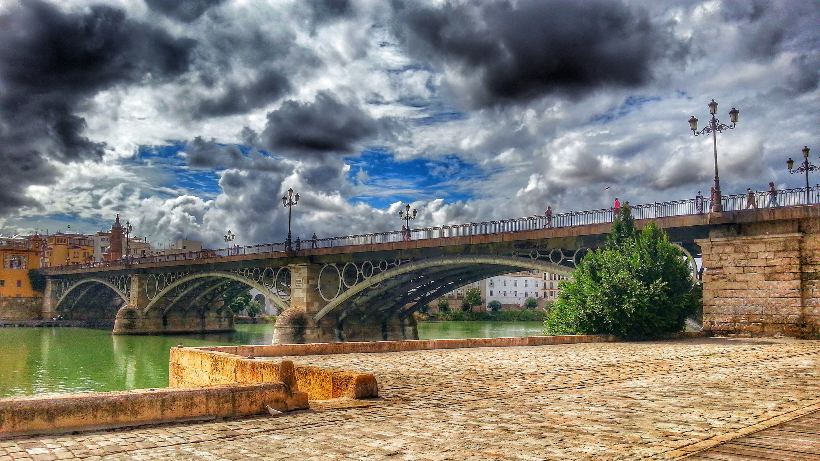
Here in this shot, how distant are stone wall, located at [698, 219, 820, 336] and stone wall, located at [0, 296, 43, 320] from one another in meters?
90.4

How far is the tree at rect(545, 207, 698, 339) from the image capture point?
22750 mm

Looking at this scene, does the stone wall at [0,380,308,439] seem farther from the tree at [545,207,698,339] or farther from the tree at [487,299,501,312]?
the tree at [487,299,501,312]

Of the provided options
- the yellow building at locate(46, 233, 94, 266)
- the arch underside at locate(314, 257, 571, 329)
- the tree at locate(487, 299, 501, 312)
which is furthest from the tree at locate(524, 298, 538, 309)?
the arch underside at locate(314, 257, 571, 329)

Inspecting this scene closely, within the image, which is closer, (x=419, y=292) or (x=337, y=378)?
(x=337, y=378)

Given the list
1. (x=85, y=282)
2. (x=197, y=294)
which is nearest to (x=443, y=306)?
(x=197, y=294)

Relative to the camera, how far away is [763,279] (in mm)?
22172

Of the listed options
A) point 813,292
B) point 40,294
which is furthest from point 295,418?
point 40,294

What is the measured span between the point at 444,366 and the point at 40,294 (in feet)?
309

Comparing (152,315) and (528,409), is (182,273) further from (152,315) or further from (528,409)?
(528,409)

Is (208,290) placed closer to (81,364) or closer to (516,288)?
(81,364)

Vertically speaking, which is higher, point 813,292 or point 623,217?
point 623,217

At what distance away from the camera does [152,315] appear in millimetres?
66625

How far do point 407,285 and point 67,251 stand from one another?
9248cm

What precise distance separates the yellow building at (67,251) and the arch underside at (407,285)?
82062mm
